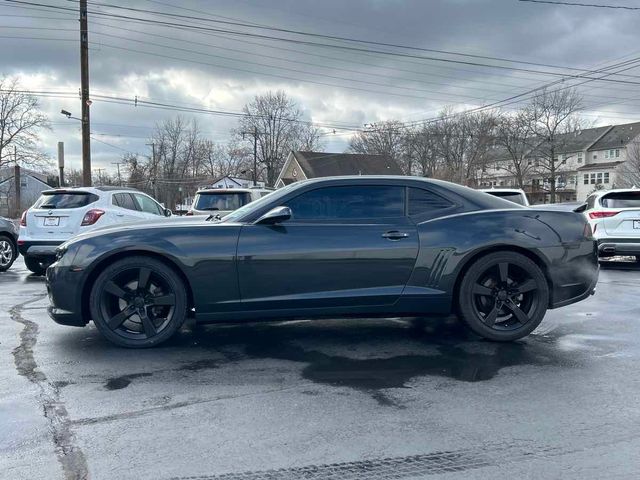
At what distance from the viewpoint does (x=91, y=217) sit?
9.46 meters

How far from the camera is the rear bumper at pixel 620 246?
10.7 m

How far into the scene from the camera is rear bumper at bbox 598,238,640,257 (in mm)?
10727

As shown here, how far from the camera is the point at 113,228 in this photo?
5074mm

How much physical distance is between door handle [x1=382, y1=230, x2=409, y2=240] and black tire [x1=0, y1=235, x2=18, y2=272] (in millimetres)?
9061

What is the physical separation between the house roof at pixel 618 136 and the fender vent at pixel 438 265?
78.6 m

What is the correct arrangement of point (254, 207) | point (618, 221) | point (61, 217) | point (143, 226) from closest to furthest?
point (143, 226) < point (254, 207) < point (61, 217) < point (618, 221)

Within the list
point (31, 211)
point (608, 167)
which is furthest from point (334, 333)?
point (608, 167)

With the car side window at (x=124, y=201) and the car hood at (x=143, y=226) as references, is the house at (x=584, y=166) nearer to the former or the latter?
the car side window at (x=124, y=201)

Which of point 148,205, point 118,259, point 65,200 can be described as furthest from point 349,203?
point 148,205

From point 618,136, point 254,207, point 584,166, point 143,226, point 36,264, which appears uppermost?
point 618,136

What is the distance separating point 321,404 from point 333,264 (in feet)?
4.87

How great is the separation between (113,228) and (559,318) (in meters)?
4.98

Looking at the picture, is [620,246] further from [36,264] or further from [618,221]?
[36,264]

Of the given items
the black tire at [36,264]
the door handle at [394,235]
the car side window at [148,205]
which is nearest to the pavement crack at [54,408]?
the door handle at [394,235]
